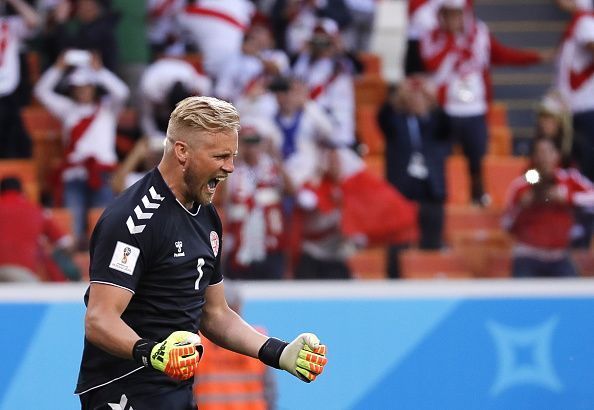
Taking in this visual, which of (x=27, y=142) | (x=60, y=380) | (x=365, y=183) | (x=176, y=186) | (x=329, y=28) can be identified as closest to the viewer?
(x=176, y=186)

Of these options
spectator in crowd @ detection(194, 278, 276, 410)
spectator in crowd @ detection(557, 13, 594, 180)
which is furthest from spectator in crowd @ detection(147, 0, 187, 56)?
spectator in crowd @ detection(194, 278, 276, 410)

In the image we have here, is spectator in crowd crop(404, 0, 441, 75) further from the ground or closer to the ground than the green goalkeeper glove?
closer to the ground

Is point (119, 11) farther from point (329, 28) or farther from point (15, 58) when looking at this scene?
point (329, 28)

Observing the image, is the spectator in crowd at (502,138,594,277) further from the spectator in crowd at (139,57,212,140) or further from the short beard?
the short beard

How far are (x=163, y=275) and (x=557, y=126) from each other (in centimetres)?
524

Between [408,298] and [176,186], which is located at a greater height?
[176,186]

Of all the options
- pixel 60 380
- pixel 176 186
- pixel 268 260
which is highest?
pixel 176 186

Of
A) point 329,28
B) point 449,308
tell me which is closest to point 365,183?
point 449,308

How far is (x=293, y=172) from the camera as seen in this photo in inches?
321

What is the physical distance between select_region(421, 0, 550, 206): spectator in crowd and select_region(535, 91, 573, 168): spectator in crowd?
79cm

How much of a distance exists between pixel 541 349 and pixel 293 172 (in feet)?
6.12

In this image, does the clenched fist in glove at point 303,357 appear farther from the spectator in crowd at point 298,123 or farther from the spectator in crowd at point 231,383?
the spectator in crowd at point 298,123

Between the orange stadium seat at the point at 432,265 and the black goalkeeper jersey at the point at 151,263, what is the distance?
2.87m

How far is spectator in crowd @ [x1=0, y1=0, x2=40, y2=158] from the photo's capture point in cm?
992
